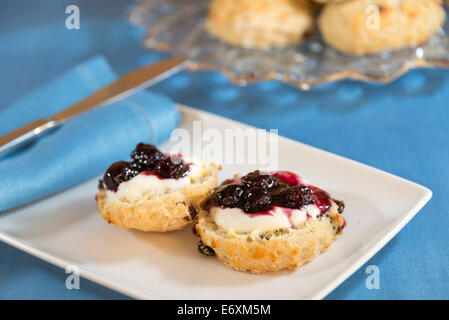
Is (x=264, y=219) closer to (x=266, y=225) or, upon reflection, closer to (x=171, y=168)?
(x=266, y=225)

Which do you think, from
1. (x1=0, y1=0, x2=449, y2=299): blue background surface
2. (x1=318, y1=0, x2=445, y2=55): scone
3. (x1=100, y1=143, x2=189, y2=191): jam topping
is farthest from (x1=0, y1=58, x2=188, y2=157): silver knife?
(x1=318, y1=0, x2=445, y2=55): scone

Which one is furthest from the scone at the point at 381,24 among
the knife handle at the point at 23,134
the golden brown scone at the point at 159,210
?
the knife handle at the point at 23,134

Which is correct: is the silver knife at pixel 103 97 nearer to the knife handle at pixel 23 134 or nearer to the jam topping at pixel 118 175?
the knife handle at pixel 23 134

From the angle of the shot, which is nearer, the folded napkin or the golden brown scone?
the golden brown scone

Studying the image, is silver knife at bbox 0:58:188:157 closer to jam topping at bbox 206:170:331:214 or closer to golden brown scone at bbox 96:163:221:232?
golden brown scone at bbox 96:163:221:232

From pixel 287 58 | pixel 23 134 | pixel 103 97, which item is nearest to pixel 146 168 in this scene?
pixel 23 134

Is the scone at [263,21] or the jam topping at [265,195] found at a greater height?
A: the scone at [263,21]
